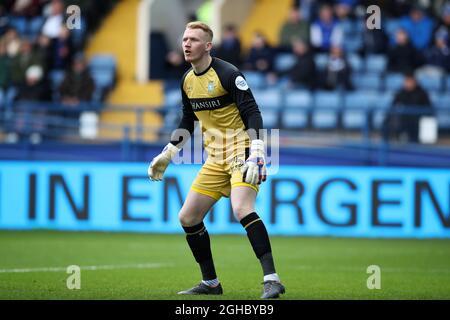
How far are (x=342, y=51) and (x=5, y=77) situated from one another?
717 cm

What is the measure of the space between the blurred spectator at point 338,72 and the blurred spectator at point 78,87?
473cm

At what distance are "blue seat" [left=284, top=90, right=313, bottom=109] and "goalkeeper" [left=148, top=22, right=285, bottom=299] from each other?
1041 centimetres

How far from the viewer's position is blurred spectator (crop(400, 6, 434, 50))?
20984 millimetres

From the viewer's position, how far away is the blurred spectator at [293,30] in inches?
827

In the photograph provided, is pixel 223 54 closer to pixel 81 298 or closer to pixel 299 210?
pixel 299 210

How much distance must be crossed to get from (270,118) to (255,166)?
411 inches

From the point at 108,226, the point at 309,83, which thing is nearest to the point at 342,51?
the point at 309,83

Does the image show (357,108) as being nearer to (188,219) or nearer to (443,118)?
(443,118)

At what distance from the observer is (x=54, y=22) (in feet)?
74.8

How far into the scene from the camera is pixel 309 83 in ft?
65.1

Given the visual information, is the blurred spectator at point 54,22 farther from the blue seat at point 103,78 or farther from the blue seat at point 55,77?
the blue seat at point 103,78

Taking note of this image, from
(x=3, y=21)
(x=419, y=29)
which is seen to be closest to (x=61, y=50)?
(x=3, y=21)

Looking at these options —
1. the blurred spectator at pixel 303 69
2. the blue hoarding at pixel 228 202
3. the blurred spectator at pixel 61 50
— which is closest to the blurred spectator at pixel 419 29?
the blurred spectator at pixel 303 69
